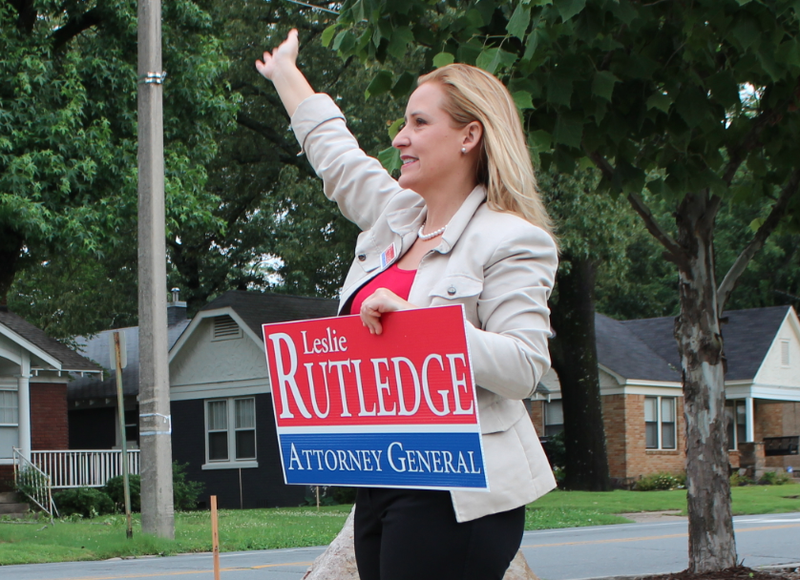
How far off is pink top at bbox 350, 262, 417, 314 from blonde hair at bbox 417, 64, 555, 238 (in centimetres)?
26

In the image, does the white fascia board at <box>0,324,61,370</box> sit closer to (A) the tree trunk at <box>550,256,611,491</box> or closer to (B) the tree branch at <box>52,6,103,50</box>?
(B) the tree branch at <box>52,6,103,50</box>

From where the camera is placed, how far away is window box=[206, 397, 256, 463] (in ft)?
95.2

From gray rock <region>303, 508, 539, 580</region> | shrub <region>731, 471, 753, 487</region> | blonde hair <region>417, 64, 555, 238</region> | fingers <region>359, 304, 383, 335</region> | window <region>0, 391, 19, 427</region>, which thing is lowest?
shrub <region>731, 471, 753, 487</region>

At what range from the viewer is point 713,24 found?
19.8ft

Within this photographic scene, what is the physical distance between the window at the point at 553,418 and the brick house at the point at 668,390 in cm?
3

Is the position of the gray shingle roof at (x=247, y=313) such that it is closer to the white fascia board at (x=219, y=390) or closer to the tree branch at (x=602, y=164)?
the white fascia board at (x=219, y=390)

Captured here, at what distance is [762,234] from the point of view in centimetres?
853

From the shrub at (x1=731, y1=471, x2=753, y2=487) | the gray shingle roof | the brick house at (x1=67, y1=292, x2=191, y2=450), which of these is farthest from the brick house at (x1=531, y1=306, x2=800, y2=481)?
the brick house at (x1=67, y1=292, x2=191, y2=450)

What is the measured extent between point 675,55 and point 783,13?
121cm

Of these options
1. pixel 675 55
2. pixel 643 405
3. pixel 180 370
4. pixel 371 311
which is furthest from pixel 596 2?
pixel 643 405

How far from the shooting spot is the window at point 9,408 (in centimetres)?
2498

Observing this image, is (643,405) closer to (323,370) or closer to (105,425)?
(105,425)

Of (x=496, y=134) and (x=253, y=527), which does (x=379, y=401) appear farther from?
(x=253, y=527)

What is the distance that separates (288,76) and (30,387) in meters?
25.2
